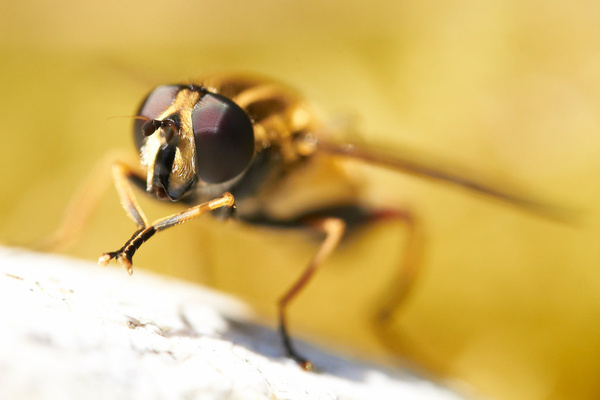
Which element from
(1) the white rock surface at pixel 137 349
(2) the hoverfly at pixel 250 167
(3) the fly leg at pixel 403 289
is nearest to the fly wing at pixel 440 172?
(2) the hoverfly at pixel 250 167

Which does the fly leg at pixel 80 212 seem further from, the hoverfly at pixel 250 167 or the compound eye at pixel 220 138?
the compound eye at pixel 220 138

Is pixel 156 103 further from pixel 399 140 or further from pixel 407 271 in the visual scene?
pixel 399 140

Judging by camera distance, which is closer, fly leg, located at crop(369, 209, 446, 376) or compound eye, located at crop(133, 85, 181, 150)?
compound eye, located at crop(133, 85, 181, 150)

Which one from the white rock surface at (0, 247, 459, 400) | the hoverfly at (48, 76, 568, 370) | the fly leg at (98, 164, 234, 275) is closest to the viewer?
the white rock surface at (0, 247, 459, 400)

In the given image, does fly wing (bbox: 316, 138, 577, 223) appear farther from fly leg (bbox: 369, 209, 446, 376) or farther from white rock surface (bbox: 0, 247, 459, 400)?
white rock surface (bbox: 0, 247, 459, 400)

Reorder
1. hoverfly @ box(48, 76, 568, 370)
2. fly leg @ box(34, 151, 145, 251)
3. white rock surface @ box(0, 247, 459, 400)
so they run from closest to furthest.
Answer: white rock surface @ box(0, 247, 459, 400), hoverfly @ box(48, 76, 568, 370), fly leg @ box(34, 151, 145, 251)

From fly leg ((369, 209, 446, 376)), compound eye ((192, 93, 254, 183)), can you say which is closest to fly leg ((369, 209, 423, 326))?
fly leg ((369, 209, 446, 376))

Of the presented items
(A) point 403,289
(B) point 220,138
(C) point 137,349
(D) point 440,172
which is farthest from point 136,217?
(A) point 403,289

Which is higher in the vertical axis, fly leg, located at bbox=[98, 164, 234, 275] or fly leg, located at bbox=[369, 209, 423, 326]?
fly leg, located at bbox=[98, 164, 234, 275]
